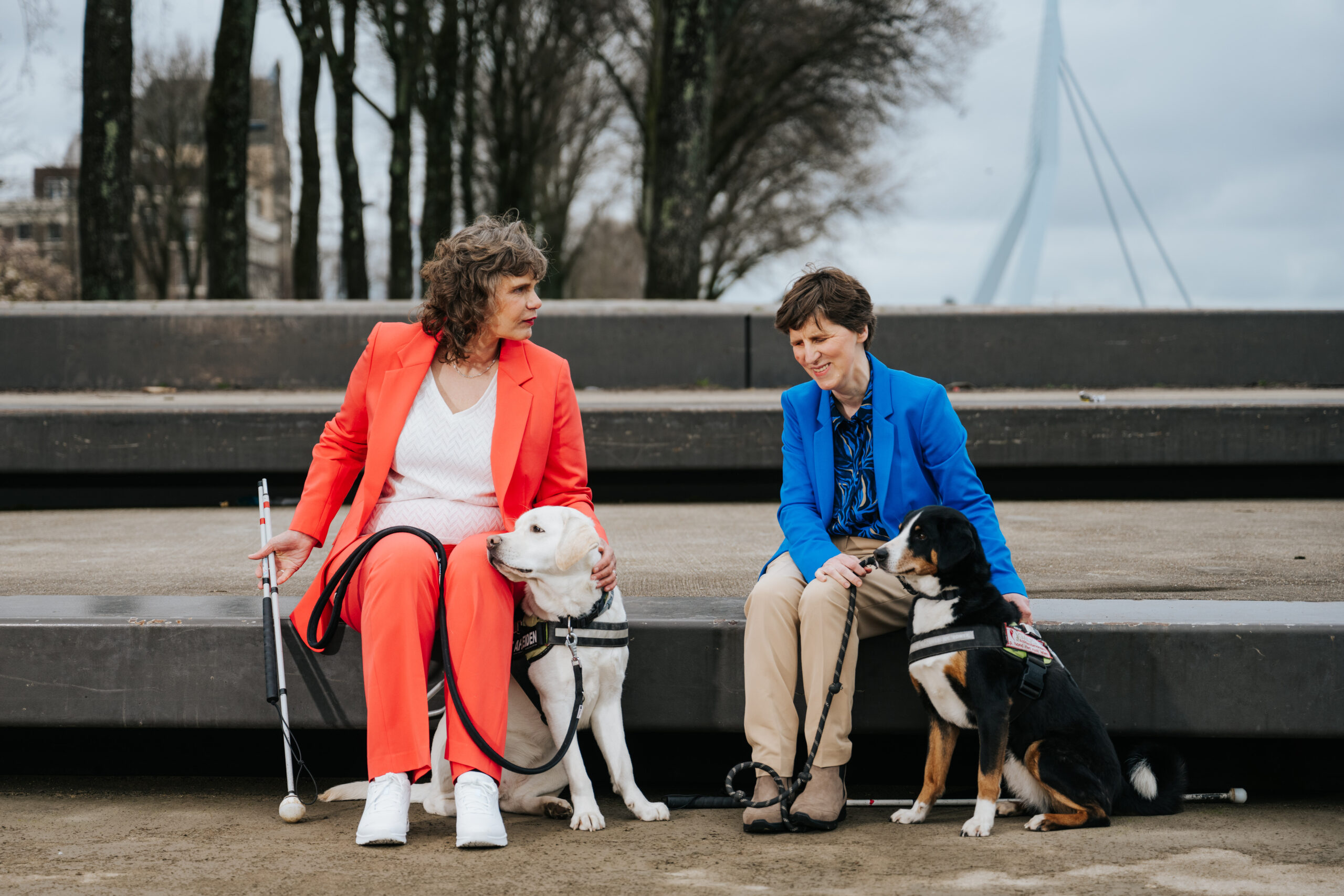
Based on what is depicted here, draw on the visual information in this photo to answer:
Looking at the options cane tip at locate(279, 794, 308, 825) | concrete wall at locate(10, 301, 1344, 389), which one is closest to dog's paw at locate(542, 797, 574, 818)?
cane tip at locate(279, 794, 308, 825)

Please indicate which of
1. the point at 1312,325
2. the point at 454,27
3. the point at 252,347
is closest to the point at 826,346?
the point at 252,347

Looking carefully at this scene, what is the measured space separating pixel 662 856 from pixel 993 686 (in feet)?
3.28

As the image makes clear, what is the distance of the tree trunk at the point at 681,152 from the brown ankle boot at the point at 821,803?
431 inches

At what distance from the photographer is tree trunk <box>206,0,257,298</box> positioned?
1452cm

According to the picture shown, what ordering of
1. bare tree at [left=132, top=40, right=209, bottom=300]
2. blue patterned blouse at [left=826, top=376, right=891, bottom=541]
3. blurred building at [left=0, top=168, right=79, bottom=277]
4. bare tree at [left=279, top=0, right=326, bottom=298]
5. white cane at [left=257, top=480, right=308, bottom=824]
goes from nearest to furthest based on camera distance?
1. white cane at [left=257, top=480, right=308, bottom=824]
2. blue patterned blouse at [left=826, top=376, right=891, bottom=541]
3. bare tree at [left=279, top=0, right=326, bottom=298]
4. bare tree at [left=132, top=40, right=209, bottom=300]
5. blurred building at [left=0, top=168, right=79, bottom=277]

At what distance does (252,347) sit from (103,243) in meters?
4.26

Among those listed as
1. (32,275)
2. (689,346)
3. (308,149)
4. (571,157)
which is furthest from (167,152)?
(689,346)

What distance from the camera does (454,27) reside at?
2022 cm

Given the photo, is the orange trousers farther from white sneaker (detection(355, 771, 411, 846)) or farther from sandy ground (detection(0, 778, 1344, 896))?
sandy ground (detection(0, 778, 1344, 896))

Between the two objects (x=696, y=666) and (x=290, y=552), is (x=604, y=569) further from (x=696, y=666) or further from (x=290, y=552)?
(x=290, y=552)

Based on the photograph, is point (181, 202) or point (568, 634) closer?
point (568, 634)

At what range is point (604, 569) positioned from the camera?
129 inches

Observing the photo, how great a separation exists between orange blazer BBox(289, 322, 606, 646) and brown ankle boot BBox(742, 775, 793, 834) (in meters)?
0.89

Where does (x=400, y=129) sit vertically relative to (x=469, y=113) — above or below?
below
